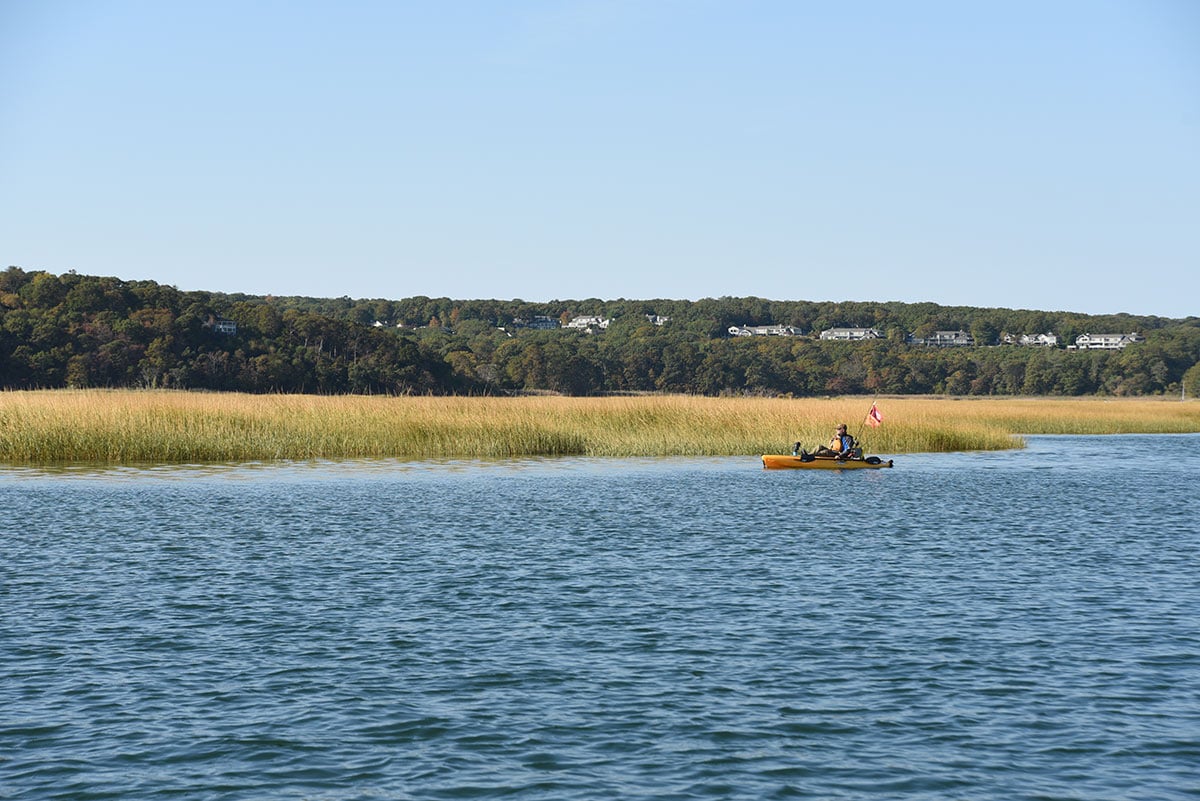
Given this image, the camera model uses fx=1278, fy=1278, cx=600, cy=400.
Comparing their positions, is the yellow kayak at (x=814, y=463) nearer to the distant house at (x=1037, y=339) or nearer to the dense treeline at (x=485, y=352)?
the dense treeline at (x=485, y=352)

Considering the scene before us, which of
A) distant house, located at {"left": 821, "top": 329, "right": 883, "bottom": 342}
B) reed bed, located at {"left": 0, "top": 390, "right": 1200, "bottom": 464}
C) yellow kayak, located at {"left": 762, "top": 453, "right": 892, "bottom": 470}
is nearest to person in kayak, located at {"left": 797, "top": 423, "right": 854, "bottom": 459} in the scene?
yellow kayak, located at {"left": 762, "top": 453, "right": 892, "bottom": 470}

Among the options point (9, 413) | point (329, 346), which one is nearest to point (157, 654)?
point (9, 413)

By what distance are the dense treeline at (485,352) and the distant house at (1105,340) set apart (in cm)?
270

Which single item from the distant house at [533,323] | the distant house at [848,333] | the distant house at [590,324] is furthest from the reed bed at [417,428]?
the distant house at [848,333]

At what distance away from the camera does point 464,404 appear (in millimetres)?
39406

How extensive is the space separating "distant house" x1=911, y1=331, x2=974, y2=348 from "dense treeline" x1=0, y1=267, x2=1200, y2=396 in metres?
2.11

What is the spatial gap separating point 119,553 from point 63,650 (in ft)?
20.8

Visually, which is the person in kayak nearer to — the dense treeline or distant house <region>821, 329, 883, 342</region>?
the dense treeline

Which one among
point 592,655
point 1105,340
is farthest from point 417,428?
point 1105,340

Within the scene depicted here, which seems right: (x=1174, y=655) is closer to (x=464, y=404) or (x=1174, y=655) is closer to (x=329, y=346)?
(x=464, y=404)

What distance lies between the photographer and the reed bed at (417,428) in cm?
3169

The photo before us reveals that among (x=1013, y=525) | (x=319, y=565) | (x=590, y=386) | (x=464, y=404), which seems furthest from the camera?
(x=590, y=386)

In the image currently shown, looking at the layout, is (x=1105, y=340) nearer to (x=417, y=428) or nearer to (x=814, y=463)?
(x=814, y=463)

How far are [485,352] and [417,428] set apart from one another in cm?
8705
